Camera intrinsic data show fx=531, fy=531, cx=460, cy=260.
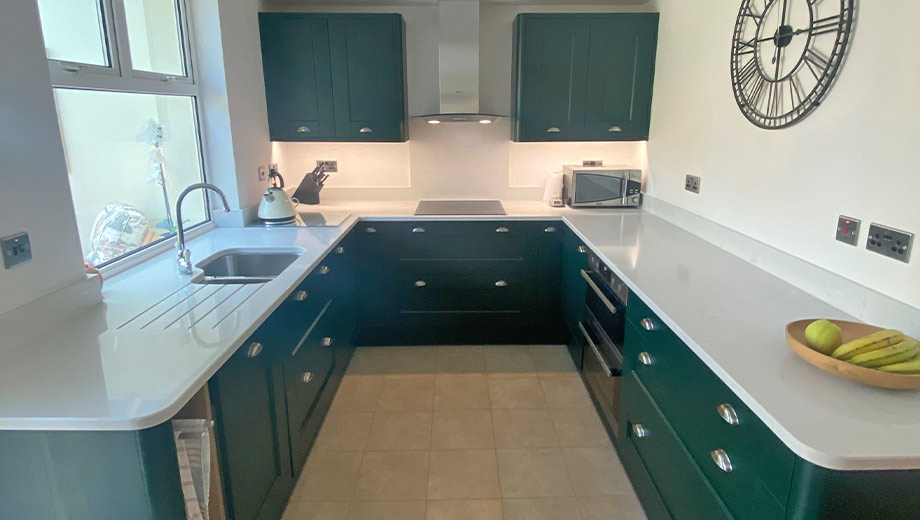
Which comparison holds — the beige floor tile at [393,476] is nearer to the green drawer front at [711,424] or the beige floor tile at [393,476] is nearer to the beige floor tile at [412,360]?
the beige floor tile at [412,360]

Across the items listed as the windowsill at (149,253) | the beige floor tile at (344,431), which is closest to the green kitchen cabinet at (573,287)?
the beige floor tile at (344,431)

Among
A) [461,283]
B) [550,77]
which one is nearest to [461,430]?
[461,283]

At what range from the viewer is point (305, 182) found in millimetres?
3645

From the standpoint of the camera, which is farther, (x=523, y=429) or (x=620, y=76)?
(x=620, y=76)

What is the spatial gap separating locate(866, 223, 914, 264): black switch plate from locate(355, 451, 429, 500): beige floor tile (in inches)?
71.9

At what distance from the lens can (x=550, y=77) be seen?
340 cm

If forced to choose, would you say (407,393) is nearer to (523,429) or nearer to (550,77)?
(523,429)

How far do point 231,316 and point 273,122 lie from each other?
215cm

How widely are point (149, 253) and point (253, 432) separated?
3.84 feet

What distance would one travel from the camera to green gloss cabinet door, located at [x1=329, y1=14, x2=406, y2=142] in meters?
3.33

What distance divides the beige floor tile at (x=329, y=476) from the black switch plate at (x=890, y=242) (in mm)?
2066

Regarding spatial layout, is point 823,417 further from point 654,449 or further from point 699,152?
point 699,152

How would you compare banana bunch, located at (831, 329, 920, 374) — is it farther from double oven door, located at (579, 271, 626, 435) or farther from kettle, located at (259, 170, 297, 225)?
kettle, located at (259, 170, 297, 225)

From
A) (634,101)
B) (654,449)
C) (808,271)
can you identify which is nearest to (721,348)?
(654,449)
